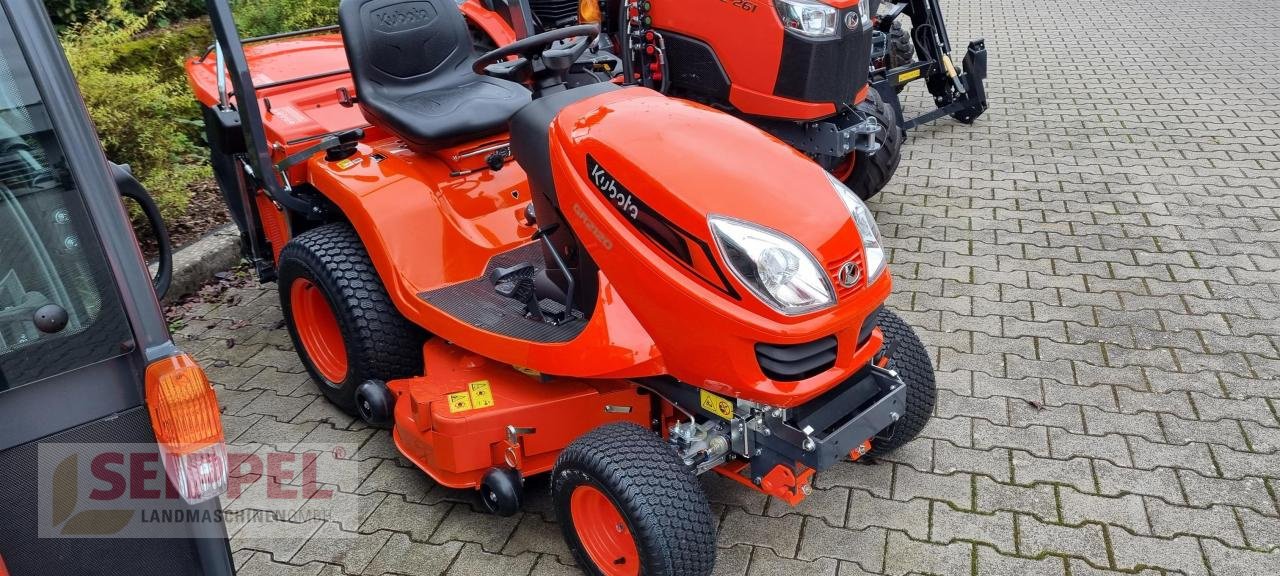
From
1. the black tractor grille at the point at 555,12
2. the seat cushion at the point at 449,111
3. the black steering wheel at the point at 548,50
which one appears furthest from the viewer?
the black tractor grille at the point at 555,12

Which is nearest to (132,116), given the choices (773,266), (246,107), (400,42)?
(246,107)

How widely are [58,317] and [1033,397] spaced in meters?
2.84

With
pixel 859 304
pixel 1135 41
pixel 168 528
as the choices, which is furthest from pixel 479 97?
pixel 1135 41

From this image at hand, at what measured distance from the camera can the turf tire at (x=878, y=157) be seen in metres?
4.43

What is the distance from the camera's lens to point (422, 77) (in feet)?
11.6

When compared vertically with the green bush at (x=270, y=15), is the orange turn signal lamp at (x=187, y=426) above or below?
above

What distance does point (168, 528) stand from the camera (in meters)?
1.84

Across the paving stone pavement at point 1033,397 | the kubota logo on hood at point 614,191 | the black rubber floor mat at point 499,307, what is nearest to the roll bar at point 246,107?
the paving stone pavement at point 1033,397

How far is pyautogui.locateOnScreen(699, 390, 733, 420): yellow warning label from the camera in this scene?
7.57 feet

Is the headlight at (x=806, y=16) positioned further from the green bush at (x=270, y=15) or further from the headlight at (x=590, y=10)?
the green bush at (x=270, y=15)

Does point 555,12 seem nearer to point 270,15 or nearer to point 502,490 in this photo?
point 270,15

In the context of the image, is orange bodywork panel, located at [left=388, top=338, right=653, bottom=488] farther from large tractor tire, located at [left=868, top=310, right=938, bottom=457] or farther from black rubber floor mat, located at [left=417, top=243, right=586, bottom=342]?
large tractor tire, located at [left=868, top=310, right=938, bottom=457]

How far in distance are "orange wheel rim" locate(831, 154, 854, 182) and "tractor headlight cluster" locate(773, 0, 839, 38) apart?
3.03 feet

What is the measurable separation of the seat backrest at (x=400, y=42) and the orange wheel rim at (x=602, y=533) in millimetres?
1710
